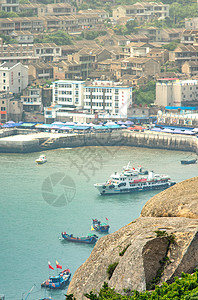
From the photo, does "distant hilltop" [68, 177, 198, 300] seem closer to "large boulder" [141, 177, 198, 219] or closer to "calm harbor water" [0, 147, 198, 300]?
"large boulder" [141, 177, 198, 219]

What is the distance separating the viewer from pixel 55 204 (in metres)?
52.2

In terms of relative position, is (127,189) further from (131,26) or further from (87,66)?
(131,26)

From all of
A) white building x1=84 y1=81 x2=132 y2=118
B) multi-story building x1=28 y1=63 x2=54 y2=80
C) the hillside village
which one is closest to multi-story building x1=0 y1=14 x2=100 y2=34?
the hillside village

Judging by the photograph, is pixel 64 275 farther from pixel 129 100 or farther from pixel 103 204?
pixel 129 100

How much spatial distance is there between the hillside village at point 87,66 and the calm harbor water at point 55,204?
36.6ft

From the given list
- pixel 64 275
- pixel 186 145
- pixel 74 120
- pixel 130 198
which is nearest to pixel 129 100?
pixel 74 120

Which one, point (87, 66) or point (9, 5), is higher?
point (9, 5)

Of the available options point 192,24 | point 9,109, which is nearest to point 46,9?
point 192,24

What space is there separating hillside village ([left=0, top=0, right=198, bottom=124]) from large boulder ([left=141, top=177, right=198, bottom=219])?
68811mm

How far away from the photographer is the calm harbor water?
3803cm

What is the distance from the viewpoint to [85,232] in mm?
45156

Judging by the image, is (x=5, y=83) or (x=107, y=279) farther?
(x=5, y=83)

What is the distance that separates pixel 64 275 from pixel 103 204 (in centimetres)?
1773

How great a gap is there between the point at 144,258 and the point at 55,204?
124ft
